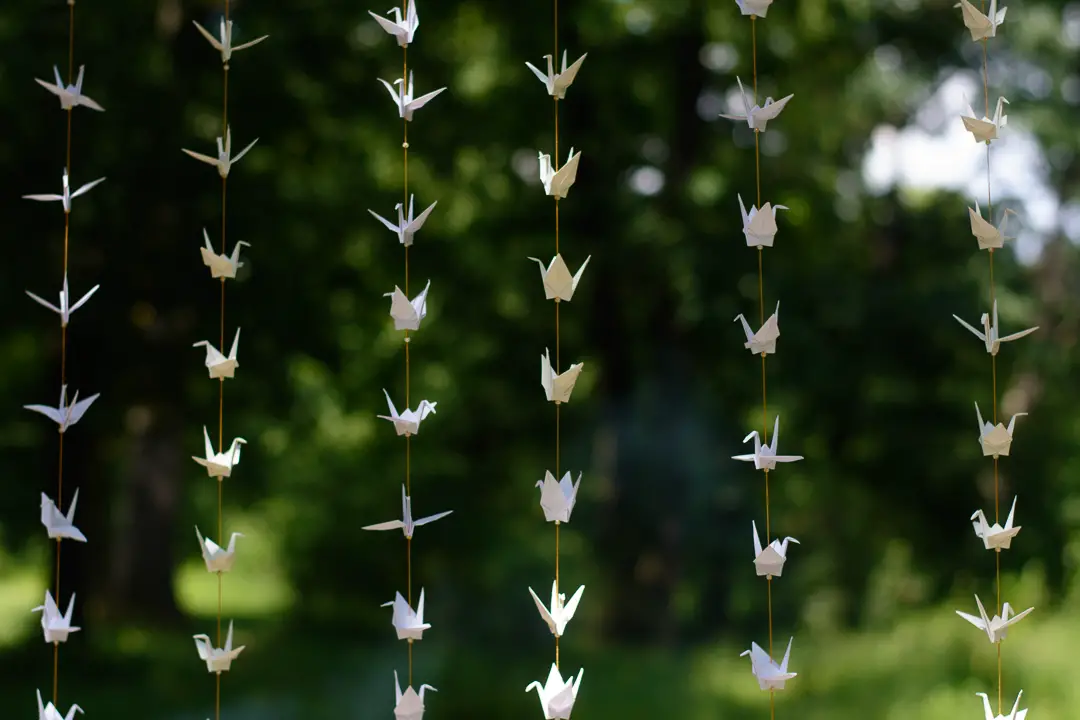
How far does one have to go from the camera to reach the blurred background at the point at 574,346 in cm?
398

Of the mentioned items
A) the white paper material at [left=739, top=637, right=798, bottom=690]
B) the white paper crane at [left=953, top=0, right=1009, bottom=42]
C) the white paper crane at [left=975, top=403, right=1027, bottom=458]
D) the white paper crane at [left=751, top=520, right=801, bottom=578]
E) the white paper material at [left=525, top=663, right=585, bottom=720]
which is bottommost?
the white paper material at [left=525, top=663, right=585, bottom=720]

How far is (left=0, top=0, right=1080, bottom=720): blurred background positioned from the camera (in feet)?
13.1

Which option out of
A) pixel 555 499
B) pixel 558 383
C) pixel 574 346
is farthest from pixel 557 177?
pixel 574 346

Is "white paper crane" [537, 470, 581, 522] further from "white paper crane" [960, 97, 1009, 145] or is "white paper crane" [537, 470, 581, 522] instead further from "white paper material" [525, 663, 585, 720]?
"white paper crane" [960, 97, 1009, 145]

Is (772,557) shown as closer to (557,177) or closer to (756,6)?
(557,177)

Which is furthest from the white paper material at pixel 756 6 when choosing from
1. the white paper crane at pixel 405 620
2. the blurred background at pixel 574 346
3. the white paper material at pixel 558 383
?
the blurred background at pixel 574 346

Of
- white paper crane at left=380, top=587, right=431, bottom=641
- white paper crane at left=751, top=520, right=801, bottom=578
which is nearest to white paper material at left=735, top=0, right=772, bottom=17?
white paper crane at left=751, top=520, right=801, bottom=578

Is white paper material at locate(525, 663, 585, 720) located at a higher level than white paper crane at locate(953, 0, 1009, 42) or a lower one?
lower

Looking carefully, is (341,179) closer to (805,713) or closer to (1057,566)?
(805,713)

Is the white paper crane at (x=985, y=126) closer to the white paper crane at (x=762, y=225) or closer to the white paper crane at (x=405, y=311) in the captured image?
the white paper crane at (x=762, y=225)

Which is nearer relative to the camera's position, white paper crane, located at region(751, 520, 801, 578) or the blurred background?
white paper crane, located at region(751, 520, 801, 578)

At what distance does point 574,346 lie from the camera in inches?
205

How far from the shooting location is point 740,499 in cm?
543

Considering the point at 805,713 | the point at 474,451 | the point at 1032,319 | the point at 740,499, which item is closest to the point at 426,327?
the point at 474,451
